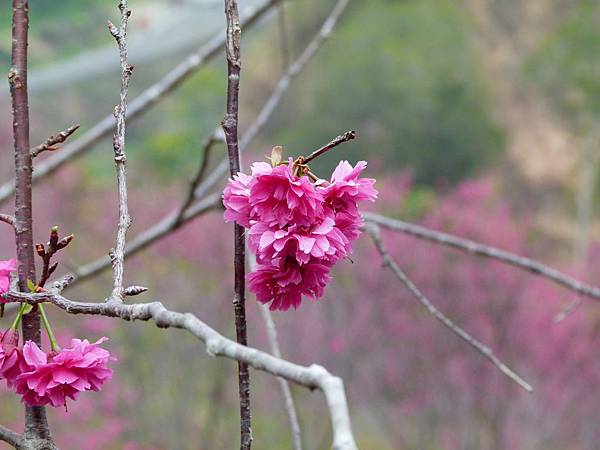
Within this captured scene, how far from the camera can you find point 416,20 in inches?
419

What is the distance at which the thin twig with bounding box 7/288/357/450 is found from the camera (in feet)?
1.19

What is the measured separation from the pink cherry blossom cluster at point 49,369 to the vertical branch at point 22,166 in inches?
1.1

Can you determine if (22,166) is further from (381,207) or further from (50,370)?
(381,207)

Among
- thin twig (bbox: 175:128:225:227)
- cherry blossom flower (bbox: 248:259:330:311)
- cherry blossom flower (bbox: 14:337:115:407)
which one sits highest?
thin twig (bbox: 175:128:225:227)

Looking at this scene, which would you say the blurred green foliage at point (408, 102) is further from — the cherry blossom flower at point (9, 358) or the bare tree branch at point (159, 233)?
the cherry blossom flower at point (9, 358)

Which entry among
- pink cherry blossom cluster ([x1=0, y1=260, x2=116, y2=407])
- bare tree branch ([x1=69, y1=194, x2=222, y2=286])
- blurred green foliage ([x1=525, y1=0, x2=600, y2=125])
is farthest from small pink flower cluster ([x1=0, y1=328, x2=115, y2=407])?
blurred green foliage ([x1=525, y1=0, x2=600, y2=125])

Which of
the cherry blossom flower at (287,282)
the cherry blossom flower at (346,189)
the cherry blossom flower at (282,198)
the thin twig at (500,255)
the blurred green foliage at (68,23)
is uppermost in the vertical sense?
the blurred green foliage at (68,23)

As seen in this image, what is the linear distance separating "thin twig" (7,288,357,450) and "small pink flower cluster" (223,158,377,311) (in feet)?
0.41

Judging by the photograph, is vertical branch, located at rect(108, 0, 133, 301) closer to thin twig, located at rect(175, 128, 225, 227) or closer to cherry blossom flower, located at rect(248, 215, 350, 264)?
cherry blossom flower, located at rect(248, 215, 350, 264)

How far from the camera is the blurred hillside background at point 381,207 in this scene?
4734 mm

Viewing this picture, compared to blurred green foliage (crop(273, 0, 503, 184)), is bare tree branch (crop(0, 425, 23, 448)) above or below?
below

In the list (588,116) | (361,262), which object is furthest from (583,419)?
(588,116)

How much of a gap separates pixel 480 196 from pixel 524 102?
16.7ft

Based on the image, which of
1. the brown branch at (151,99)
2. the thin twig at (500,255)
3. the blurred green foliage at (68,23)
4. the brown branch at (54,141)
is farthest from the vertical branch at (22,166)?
the blurred green foliage at (68,23)
